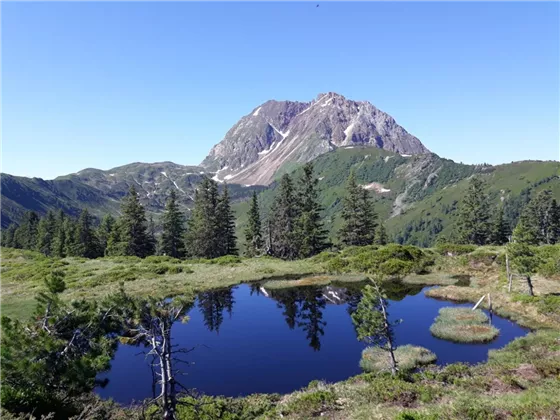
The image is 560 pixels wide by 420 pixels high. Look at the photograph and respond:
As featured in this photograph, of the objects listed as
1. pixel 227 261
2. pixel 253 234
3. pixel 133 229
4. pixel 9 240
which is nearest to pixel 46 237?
pixel 9 240

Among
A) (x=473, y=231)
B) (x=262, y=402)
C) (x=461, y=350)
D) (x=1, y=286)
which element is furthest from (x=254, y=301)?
(x=473, y=231)

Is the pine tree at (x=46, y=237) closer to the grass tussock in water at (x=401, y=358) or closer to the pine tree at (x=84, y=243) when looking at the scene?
the pine tree at (x=84, y=243)

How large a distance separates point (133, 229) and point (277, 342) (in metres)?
68.2

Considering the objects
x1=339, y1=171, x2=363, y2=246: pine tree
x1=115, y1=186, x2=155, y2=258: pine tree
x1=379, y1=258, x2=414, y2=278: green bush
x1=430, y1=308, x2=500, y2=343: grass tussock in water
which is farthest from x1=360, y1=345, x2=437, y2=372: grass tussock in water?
x1=115, y1=186, x2=155, y2=258: pine tree

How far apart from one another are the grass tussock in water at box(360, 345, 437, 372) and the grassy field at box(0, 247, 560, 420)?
202cm

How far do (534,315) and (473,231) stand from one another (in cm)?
7371

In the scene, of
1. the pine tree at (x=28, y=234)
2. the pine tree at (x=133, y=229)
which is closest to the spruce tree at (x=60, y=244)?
the pine tree at (x=133, y=229)

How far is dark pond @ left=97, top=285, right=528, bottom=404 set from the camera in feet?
85.0

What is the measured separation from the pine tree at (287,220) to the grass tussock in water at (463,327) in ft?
166

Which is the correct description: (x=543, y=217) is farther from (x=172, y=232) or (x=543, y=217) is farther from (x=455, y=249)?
(x=172, y=232)

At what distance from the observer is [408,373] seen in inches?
887

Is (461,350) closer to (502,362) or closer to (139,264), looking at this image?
(502,362)

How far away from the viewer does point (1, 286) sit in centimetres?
5769

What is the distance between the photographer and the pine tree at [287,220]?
88.6 meters
